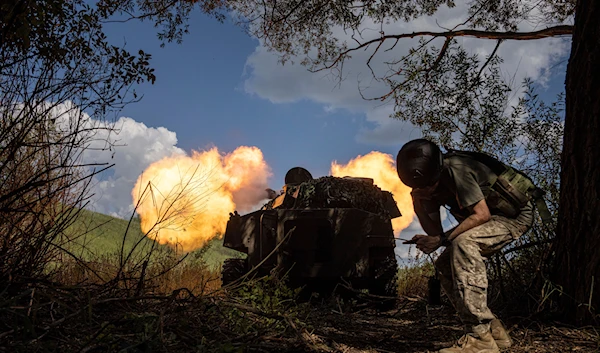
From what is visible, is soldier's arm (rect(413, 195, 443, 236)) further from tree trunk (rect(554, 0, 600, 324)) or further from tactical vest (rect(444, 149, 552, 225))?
tree trunk (rect(554, 0, 600, 324))

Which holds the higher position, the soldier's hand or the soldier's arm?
the soldier's arm

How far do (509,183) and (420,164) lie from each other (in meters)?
0.84

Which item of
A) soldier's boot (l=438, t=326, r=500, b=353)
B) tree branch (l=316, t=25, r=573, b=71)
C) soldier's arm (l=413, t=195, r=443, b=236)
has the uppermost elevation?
A: tree branch (l=316, t=25, r=573, b=71)

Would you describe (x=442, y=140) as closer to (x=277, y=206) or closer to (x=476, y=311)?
(x=277, y=206)

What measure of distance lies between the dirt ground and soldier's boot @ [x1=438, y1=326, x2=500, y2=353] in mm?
313

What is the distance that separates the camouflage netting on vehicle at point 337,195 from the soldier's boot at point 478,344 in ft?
15.6

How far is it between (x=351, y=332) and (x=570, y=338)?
1.98m

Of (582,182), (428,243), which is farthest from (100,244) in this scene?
(582,182)

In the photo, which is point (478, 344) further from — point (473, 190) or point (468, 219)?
point (473, 190)

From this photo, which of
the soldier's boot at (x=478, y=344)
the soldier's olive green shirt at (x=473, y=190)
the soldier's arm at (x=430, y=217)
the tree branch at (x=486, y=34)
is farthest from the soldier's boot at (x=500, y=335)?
the tree branch at (x=486, y=34)

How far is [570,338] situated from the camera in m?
4.76

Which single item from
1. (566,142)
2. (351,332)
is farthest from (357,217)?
(566,142)

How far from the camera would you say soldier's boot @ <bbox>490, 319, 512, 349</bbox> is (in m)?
4.63

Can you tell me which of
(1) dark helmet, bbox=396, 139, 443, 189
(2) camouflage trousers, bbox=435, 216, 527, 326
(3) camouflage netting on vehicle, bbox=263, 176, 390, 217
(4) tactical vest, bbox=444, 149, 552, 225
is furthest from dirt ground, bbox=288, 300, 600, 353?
(3) camouflage netting on vehicle, bbox=263, 176, 390, 217
